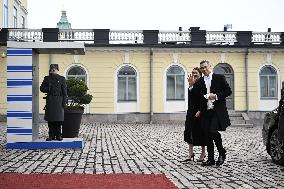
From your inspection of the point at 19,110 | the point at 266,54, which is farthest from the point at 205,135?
the point at 266,54

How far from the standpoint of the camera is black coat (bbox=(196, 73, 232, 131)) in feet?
23.9

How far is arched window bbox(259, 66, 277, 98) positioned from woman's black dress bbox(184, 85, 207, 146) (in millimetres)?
17652

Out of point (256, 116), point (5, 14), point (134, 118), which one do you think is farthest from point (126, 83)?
point (5, 14)

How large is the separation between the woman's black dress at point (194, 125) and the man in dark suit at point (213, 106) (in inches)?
8.5

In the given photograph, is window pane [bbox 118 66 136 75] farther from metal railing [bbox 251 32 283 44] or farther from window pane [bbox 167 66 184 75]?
metal railing [bbox 251 32 283 44]

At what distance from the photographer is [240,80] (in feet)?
79.6

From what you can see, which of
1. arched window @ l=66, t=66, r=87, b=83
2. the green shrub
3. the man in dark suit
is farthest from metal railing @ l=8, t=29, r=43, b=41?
the man in dark suit

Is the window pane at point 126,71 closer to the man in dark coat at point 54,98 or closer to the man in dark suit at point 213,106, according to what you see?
the man in dark coat at point 54,98

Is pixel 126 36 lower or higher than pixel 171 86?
higher

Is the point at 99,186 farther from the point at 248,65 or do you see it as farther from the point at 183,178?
the point at 248,65

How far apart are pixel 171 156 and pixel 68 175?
3.31 m

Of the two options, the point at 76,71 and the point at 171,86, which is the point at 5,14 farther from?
the point at 171,86

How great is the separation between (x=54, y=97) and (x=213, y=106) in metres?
4.54

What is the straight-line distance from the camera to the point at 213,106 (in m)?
7.38
